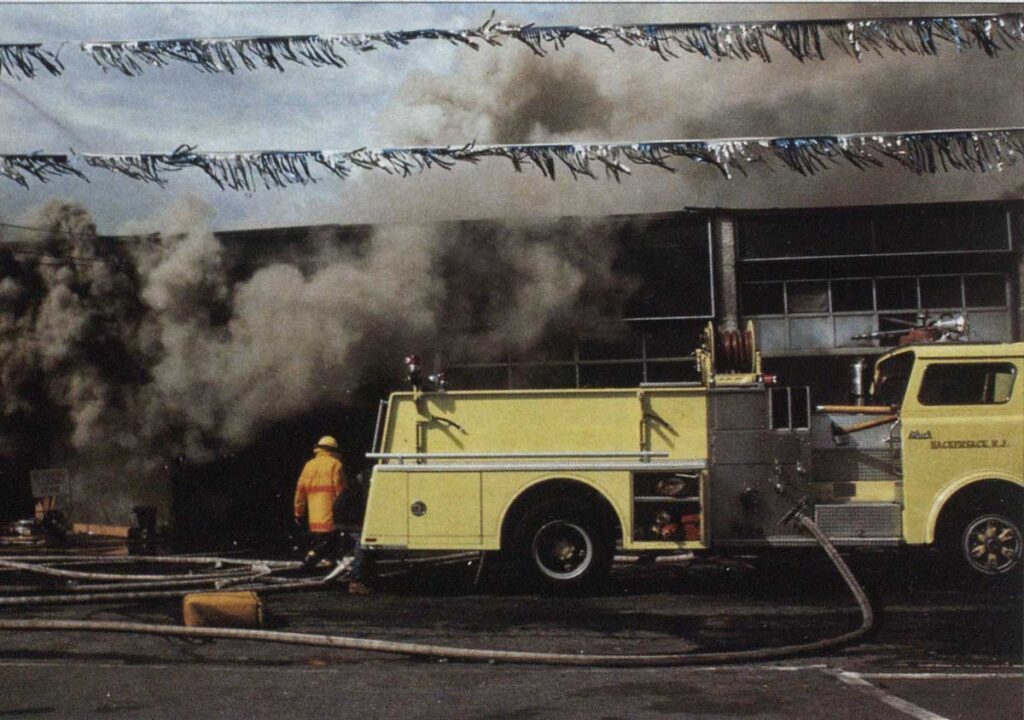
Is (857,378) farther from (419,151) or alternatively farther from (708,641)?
A: (419,151)

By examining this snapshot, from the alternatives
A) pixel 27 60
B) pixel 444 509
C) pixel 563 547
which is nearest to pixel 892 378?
pixel 563 547

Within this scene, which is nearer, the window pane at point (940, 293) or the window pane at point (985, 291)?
the window pane at point (985, 291)

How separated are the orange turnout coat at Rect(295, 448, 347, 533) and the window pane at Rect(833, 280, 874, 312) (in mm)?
8724

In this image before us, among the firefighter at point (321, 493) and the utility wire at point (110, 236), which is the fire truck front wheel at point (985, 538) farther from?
the utility wire at point (110, 236)

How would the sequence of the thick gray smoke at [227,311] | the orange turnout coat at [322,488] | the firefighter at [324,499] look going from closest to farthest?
the firefighter at [324,499]
the orange turnout coat at [322,488]
the thick gray smoke at [227,311]

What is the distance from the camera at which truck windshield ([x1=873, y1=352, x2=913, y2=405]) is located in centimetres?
1009

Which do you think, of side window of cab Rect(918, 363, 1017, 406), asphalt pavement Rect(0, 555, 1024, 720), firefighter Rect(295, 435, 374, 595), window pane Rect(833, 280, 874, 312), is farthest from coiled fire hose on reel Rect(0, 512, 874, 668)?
window pane Rect(833, 280, 874, 312)

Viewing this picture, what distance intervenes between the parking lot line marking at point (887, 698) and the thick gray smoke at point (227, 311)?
29.4 feet

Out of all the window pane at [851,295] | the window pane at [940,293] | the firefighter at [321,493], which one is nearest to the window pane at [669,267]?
the window pane at [851,295]

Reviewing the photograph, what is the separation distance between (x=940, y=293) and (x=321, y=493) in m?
10.1

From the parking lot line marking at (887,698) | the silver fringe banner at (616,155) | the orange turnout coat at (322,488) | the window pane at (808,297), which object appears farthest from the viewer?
the window pane at (808,297)

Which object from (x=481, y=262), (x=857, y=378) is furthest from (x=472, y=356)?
(x=857, y=378)

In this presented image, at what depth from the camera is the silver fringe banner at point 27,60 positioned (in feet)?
31.3

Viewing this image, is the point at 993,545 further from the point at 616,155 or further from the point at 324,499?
the point at 324,499
